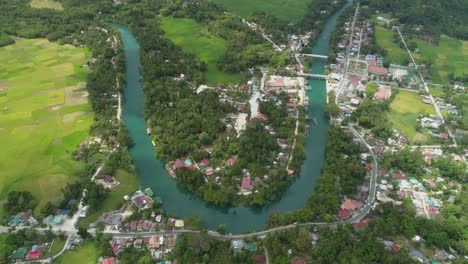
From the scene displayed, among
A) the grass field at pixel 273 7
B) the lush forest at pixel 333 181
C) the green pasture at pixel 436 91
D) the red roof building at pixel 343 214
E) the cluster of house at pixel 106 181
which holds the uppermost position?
the grass field at pixel 273 7

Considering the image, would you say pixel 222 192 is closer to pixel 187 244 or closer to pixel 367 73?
pixel 187 244

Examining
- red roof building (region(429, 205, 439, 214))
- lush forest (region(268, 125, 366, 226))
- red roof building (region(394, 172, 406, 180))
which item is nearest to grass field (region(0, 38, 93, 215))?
lush forest (region(268, 125, 366, 226))

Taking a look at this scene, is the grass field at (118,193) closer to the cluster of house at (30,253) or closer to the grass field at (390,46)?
the cluster of house at (30,253)

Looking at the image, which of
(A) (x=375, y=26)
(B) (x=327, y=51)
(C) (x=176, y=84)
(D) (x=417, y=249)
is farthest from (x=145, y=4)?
(D) (x=417, y=249)

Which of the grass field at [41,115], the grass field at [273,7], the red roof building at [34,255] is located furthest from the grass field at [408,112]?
the red roof building at [34,255]

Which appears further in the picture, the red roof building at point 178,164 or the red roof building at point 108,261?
the red roof building at point 178,164

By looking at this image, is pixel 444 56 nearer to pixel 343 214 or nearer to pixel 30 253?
pixel 343 214

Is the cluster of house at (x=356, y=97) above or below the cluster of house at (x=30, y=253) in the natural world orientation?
above
